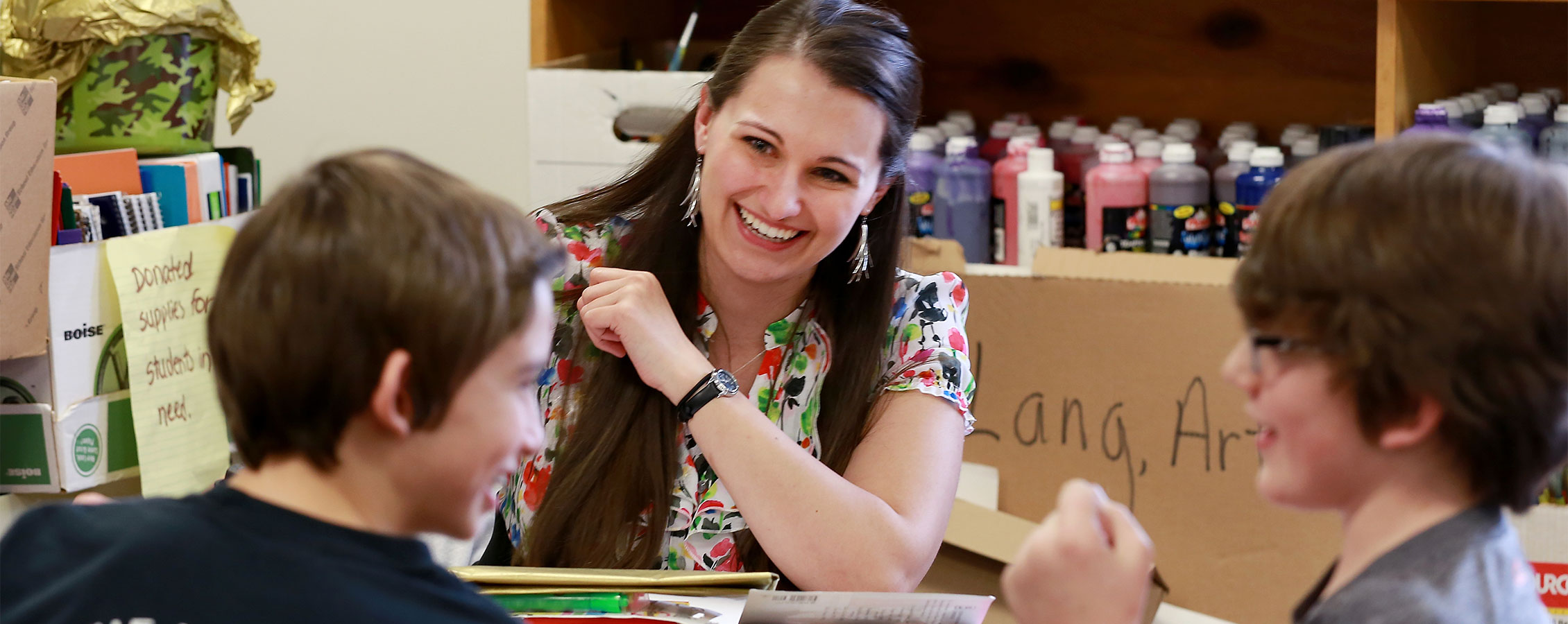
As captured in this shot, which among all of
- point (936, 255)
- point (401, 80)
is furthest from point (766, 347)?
point (401, 80)

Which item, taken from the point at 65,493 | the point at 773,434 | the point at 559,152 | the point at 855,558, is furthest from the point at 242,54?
the point at 855,558

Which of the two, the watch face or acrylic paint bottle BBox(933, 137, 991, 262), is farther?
acrylic paint bottle BBox(933, 137, 991, 262)

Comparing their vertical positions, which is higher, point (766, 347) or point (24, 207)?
point (24, 207)

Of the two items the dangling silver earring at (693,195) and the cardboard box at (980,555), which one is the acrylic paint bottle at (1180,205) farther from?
the dangling silver earring at (693,195)

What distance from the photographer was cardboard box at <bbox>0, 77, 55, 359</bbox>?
1.22 m

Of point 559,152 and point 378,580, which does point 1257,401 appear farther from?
point 559,152

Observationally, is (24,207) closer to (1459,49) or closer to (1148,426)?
(1148,426)

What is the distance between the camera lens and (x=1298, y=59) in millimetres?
1874

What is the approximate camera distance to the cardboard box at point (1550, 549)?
1.46m

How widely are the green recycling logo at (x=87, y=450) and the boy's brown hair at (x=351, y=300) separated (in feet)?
2.80

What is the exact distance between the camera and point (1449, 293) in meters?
0.55

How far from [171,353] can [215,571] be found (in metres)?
0.95

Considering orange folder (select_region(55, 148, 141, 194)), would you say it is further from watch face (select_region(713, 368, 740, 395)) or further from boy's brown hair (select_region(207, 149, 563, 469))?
boy's brown hair (select_region(207, 149, 563, 469))

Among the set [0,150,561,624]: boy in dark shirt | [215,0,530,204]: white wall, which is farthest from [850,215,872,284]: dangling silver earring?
[215,0,530,204]: white wall
